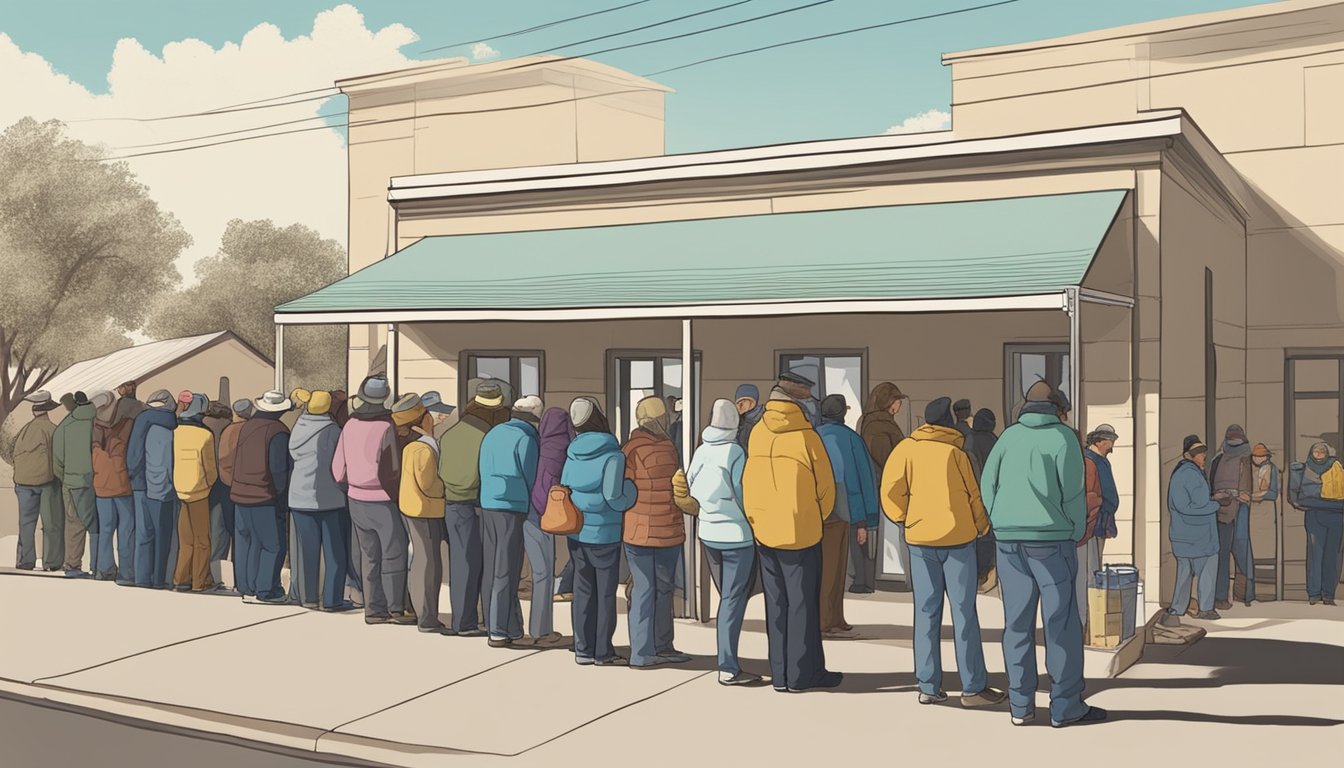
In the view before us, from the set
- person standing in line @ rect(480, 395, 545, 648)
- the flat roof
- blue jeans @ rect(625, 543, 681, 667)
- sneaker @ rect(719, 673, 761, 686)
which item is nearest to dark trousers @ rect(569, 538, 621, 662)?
blue jeans @ rect(625, 543, 681, 667)

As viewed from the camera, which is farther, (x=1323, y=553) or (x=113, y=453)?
(x=1323, y=553)

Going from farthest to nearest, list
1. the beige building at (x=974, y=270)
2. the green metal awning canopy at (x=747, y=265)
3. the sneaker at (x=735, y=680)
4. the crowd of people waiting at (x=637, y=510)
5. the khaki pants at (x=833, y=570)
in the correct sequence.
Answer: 1. the beige building at (x=974, y=270)
2. the green metal awning canopy at (x=747, y=265)
3. the khaki pants at (x=833, y=570)
4. the sneaker at (x=735, y=680)
5. the crowd of people waiting at (x=637, y=510)

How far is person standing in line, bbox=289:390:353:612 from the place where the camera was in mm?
11531

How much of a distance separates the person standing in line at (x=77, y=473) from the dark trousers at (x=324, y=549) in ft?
9.97

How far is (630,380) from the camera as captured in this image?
14.6 metres

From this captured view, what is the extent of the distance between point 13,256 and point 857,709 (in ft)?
159

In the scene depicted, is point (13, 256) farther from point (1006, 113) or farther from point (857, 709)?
point (857, 709)

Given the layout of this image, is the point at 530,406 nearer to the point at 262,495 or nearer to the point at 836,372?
the point at 262,495

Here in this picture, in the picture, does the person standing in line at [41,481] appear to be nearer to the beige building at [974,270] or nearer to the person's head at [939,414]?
the beige building at [974,270]

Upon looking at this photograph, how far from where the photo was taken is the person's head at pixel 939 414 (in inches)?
333

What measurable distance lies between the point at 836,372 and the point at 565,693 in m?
5.73

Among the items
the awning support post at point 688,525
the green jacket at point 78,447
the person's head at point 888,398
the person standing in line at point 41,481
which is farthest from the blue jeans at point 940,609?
the person standing in line at point 41,481

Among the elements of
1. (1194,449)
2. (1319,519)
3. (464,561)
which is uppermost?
(1194,449)

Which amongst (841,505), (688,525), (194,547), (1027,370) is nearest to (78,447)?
(194,547)
